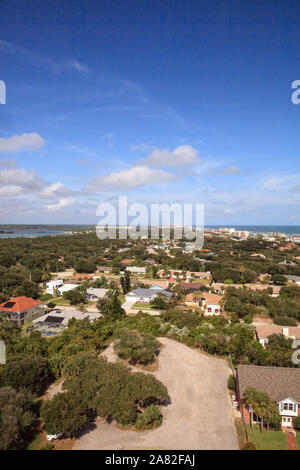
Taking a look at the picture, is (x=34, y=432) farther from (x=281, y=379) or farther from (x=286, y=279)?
(x=286, y=279)

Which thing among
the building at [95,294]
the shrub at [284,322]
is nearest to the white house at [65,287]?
the building at [95,294]

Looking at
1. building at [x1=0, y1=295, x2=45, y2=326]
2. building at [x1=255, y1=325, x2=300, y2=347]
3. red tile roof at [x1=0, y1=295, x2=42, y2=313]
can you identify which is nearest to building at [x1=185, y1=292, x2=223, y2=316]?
building at [x1=255, y1=325, x2=300, y2=347]

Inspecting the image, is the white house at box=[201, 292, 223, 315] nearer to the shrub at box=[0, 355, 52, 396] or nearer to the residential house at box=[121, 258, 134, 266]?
the shrub at box=[0, 355, 52, 396]

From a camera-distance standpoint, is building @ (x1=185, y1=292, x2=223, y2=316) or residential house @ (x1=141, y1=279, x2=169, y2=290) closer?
building @ (x1=185, y1=292, x2=223, y2=316)

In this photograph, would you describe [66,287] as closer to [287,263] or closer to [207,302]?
[207,302]

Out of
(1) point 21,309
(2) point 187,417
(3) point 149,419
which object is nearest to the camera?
(3) point 149,419

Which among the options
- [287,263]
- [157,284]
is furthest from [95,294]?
[287,263]
